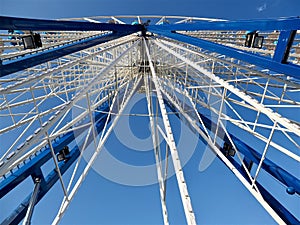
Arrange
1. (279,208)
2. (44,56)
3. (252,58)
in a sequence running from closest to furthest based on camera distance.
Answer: (252,58), (44,56), (279,208)

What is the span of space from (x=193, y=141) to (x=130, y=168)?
4.51 metres

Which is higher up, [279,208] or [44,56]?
[44,56]

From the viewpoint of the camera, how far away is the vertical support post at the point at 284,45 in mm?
3937

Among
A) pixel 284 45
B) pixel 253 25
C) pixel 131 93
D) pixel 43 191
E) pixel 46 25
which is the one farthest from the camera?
pixel 131 93

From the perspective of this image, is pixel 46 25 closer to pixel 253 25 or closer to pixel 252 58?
pixel 253 25

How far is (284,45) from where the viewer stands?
4078 millimetres

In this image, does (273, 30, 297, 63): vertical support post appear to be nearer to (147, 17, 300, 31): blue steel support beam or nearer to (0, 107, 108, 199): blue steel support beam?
(147, 17, 300, 31): blue steel support beam

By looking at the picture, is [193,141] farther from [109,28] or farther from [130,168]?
[109,28]

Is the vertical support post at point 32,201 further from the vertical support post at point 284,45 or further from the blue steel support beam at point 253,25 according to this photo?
the blue steel support beam at point 253,25

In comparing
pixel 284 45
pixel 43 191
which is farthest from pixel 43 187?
pixel 284 45

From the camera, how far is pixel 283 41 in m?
4.06

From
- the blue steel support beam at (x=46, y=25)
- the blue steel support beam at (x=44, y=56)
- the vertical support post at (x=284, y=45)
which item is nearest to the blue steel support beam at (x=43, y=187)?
the blue steel support beam at (x=44, y=56)

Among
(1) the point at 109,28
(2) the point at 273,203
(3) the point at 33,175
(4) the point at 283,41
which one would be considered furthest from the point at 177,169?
(1) the point at 109,28

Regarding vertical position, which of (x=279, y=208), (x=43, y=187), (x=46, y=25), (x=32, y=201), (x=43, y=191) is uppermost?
(x=46, y=25)
